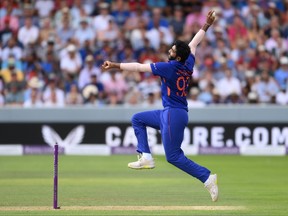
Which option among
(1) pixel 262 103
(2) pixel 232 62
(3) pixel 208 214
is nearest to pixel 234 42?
(2) pixel 232 62

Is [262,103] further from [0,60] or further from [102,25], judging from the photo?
[0,60]

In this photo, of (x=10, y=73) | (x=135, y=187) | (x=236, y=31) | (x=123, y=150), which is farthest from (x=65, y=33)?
(x=135, y=187)

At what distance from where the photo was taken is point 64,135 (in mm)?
18562

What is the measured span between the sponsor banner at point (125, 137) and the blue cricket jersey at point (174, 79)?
7972 millimetres

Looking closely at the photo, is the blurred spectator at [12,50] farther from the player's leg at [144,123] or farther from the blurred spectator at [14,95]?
the player's leg at [144,123]

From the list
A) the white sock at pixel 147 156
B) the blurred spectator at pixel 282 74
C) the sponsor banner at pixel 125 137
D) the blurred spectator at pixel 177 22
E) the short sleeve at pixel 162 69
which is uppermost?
the blurred spectator at pixel 177 22

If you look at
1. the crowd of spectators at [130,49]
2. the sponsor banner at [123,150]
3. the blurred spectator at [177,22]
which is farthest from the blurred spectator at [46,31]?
the sponsor banner at [123,150]

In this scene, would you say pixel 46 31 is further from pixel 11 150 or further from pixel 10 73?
pixel 11 150

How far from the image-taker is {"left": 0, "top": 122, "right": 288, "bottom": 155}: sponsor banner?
60.3 ft

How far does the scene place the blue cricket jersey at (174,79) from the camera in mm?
10180

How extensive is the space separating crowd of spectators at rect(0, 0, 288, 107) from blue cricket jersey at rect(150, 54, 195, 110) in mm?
8366

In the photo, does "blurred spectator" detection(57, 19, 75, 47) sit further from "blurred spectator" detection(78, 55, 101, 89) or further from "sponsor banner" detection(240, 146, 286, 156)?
"sponsor banner" detection(240, 146, 286, 156)

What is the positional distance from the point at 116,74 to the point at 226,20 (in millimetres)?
3412

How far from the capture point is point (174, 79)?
33.7 ft
